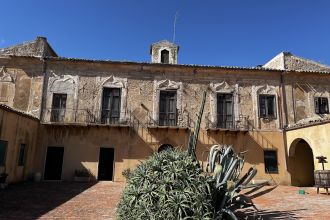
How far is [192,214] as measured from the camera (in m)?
5.25

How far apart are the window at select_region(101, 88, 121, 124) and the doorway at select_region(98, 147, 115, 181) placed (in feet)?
5.38

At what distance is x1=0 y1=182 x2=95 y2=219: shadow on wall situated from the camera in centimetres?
755

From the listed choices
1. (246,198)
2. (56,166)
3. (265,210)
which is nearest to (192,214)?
(246,198)

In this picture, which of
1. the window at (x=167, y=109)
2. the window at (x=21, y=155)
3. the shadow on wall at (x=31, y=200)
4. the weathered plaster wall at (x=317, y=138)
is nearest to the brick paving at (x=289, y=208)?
the weathered plaster wall at (x=317, y=138)

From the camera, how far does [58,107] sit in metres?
16.3

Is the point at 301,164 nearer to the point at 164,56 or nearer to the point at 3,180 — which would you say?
the point at 164,56

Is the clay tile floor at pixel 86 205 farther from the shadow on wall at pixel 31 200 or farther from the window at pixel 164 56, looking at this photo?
the window at pixel 164 56

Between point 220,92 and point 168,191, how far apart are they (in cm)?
1253

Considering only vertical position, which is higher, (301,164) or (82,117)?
(82,117)

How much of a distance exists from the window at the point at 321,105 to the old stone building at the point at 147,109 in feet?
0.21

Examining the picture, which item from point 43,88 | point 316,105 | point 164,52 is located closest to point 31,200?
point 43,88

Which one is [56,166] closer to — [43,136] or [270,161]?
[43,136]

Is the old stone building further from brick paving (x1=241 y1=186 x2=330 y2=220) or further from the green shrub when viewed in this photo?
the green shrub

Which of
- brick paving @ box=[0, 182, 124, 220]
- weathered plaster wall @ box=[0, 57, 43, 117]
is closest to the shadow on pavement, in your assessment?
brick paving @ box=[0, 182, 124, 220]
